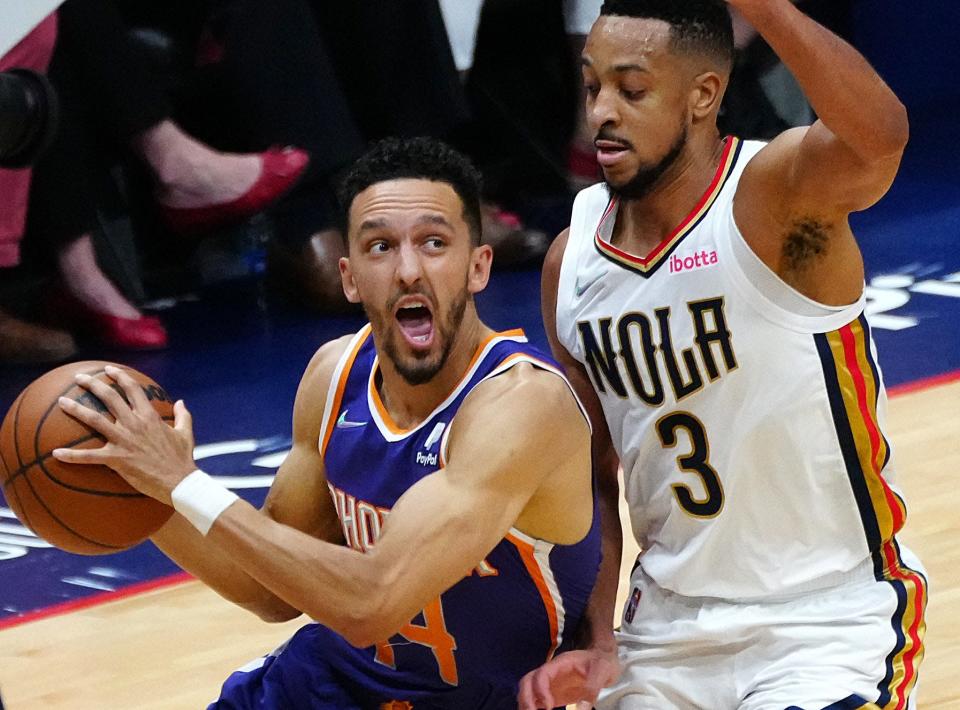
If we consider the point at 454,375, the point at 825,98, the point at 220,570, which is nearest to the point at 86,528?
the point at 220,570

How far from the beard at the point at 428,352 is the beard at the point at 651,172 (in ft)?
1.26

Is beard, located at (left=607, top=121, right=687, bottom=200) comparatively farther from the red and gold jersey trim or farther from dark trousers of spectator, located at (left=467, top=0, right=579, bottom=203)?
dark trousers of spectator, located at (left=467, top=0, right=579, bottom=203)

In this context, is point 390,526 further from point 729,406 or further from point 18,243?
point 18,243

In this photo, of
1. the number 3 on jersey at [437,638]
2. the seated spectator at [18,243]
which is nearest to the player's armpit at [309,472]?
the number 3 on jersey at [437,638]

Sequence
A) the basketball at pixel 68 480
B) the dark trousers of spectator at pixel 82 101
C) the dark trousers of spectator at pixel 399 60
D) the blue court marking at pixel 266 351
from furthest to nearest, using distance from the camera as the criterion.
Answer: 1. the dark trousers of spectator at pixel 399 60
2. the dark trousers of spectator at pixel 82 101
3. the blue court marking at pixel 266 351
4. the basketball at pixel 68 480

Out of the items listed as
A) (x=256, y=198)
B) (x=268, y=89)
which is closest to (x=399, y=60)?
(x=268, y=89)

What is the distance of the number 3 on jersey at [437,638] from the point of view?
3.31 meters

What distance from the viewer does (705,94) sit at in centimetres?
327

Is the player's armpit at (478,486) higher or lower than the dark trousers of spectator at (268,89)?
lower

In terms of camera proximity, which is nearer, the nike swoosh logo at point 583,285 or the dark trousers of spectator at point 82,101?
the nike swoosh logo at point 583,285

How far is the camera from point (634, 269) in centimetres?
336

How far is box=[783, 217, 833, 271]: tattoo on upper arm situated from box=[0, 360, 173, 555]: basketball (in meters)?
1.19

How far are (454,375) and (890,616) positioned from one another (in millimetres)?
987

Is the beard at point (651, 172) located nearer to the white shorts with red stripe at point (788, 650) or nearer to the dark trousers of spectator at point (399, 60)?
the white shorts with red stripe at point (788, 650)
